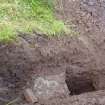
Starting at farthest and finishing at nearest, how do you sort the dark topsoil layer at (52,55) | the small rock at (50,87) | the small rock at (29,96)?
the dark topsoil layer at (52,55) → the small rock at (50,87) → the small rock at (29,96)

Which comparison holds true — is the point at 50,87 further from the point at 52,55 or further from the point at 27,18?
the point at 27,18

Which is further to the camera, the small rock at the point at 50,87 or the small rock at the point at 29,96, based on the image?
the small rock at the point at 50,87

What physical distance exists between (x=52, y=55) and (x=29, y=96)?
91cm

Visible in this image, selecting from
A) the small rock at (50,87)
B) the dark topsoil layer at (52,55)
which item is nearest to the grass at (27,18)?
the dark topsoil layer at (52,55)

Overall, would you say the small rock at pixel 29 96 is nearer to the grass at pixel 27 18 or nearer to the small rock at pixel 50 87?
the small rock at pixel 50 87

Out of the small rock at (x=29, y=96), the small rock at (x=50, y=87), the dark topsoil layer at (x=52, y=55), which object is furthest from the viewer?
the dark topsoil layer at (x=52, y=55)

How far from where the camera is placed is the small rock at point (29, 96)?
13.2 ft

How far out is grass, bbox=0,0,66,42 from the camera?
4.99 metres

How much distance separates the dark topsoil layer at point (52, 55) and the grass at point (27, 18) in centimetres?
15

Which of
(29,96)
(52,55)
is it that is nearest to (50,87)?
(29,96)

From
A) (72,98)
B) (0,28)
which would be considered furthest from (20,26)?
(72,98)

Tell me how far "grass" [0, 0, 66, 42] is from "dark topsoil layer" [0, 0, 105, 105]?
0.15m

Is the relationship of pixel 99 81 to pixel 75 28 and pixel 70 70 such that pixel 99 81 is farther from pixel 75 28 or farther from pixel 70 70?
pixel 75 28

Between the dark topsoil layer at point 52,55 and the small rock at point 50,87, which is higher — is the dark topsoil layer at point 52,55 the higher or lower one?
the higher one
